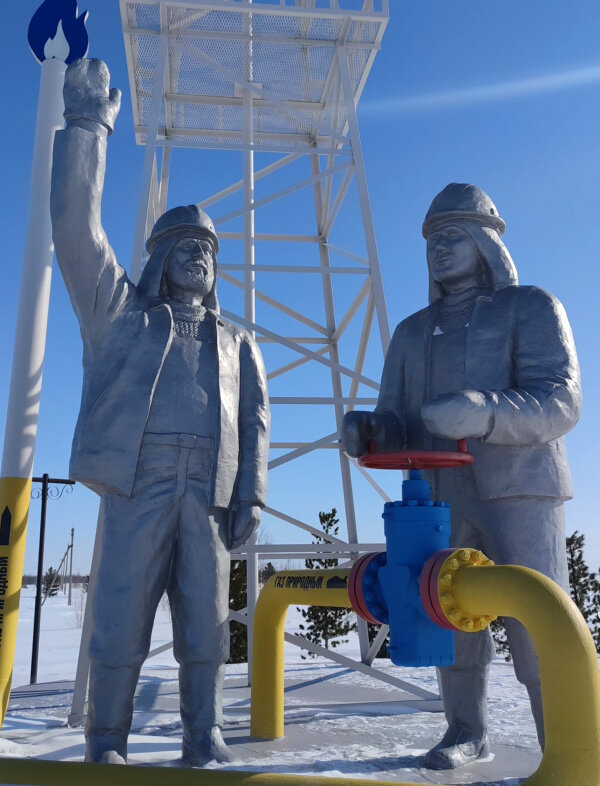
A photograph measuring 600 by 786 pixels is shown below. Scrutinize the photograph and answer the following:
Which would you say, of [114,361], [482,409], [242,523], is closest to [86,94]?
[114,361]

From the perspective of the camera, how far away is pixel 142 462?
320cm

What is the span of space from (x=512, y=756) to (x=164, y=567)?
1943mm

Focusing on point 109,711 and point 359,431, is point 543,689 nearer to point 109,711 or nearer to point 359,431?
point 359,431

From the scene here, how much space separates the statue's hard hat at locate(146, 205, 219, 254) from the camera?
3.55m

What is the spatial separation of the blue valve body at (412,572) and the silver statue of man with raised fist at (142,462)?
0.87 meters

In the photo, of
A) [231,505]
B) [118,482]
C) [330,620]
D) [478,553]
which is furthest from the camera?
[330,620]

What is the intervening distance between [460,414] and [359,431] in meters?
0.56

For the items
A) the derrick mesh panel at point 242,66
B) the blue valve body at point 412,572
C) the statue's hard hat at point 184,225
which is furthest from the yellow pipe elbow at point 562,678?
the derrick mesh panel at point 242,66

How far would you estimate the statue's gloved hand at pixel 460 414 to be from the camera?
273 centimetres

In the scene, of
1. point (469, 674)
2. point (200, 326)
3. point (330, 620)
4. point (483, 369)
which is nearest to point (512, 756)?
point (469, 674)

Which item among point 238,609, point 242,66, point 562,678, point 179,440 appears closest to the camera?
point 562,678

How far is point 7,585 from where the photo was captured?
3.97m

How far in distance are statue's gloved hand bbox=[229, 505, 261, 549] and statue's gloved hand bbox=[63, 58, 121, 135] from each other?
178 cm

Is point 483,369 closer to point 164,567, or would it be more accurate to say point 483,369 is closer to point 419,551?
point 419,551
